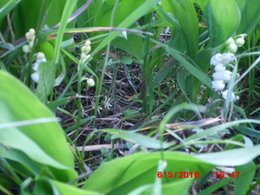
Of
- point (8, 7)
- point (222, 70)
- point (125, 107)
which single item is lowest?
point (125, 107)

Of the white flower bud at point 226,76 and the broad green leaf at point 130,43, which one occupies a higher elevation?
the broad green leaf at point 130,43

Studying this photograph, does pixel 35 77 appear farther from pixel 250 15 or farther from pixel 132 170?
pixel 250 15

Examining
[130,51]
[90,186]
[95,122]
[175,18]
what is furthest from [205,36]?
[90,186]

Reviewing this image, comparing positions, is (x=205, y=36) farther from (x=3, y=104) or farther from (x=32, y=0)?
(x=3, y=104)

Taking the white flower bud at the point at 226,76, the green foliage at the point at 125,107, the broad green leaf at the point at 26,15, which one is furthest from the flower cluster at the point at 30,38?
the white flower bud at the point at 226,76

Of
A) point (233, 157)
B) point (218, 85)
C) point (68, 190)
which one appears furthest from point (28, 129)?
point (218, 85)
